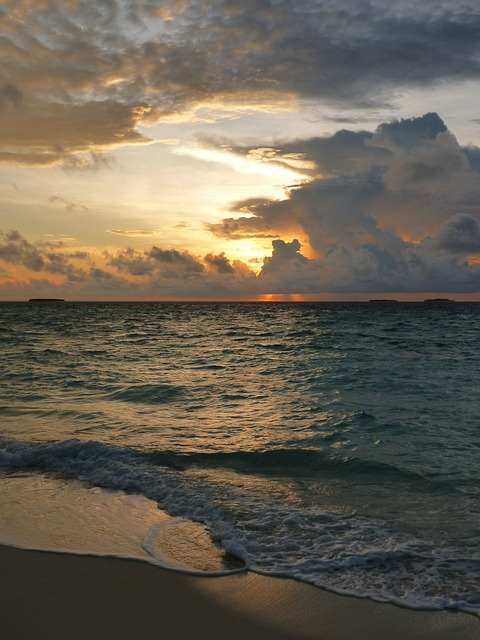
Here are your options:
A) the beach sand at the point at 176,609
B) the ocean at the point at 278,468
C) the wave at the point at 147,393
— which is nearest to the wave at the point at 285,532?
the ocean at the point at 278,468

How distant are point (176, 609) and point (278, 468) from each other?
18.8 ft

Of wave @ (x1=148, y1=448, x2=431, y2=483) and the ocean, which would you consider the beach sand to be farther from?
wave @ (x1=148, y1=448, x2=431, y2=483)

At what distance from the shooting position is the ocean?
6.53m

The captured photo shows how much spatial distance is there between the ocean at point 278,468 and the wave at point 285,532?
3 cm

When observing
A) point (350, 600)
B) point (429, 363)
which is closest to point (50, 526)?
point (350, 600)

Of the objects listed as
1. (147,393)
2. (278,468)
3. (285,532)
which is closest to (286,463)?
(278,468)

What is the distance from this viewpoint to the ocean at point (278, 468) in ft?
21.4

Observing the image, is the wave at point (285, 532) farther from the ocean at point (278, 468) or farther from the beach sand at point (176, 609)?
the beach sand at point (176, 609)

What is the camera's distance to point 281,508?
8266mm

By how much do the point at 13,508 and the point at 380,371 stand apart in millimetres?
19810

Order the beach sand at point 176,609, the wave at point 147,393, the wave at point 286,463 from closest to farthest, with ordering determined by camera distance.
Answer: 1. the beach sand at point 176,609
2. the wave at point 286,463
3. the wave at point 147,393

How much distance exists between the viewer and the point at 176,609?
5141 mm

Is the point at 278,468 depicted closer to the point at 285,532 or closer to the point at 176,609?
the point at 285,532

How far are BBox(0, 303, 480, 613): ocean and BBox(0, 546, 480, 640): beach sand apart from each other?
356mm
